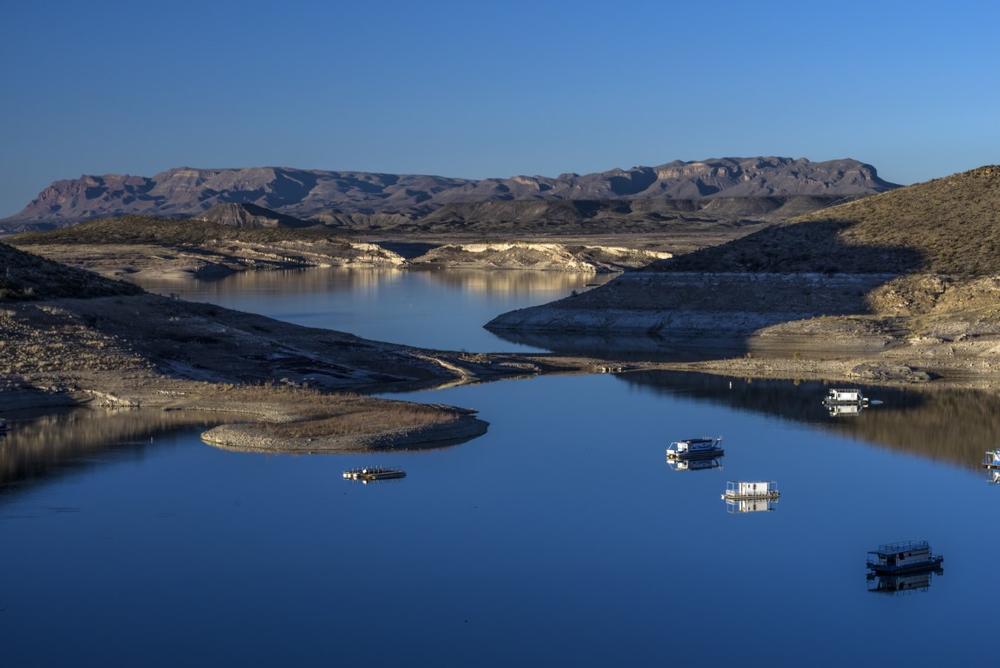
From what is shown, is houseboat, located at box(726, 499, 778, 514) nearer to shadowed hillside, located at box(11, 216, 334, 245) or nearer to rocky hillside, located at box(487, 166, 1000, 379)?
rocky hillside, located at box(487, 166, 1000, 379)

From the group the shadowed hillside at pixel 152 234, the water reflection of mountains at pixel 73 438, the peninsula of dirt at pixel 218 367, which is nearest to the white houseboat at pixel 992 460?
the peninsula of dirt at pixel 218 367

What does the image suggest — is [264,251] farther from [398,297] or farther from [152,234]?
[398,297]

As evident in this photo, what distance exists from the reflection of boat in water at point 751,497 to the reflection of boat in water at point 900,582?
237 inches

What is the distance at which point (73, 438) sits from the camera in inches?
1646

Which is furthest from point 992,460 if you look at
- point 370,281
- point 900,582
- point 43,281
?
point 370,281

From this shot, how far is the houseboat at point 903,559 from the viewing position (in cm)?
2795

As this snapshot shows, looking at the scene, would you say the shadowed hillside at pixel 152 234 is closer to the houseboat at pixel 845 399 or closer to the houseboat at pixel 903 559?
the houseboat at pixel 845 399

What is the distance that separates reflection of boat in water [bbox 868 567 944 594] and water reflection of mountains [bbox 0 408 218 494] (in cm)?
2028

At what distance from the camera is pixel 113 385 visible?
49312 millimetres

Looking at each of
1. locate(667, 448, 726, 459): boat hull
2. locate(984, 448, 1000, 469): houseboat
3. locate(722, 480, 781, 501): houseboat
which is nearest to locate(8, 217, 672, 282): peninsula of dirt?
locate(667, 448, 726, 459): boat hull

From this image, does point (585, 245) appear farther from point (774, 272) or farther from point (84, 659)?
point (84, 659)

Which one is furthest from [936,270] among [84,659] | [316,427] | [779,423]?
[84,659]

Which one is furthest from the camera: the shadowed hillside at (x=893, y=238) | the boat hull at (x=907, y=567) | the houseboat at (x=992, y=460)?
the shadowed hillside at (x=893, y=238)

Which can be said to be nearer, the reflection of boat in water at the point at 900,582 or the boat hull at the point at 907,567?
the reflection of boat in water at the point at 900,582
